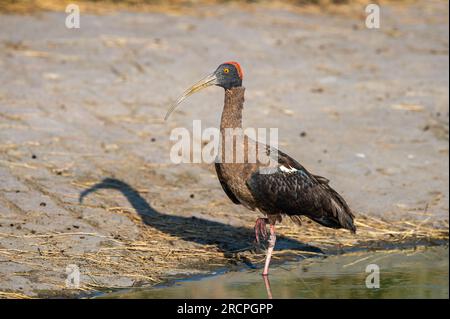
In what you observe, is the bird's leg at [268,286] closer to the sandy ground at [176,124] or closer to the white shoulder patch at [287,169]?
the sandy ground at [176,124]

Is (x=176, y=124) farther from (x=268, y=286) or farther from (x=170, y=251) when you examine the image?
(x=268, y=286)

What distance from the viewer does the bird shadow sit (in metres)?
10.1

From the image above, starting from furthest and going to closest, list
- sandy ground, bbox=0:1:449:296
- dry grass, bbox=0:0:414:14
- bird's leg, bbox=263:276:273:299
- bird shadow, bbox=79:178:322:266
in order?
dry grass, bbox=0:0:414:14, bird shadow, bbox=79:178:322:266, sandy ground, bbox=0:1:449:296, bird's leg, bbox=263:276:273:299

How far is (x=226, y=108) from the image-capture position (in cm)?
927

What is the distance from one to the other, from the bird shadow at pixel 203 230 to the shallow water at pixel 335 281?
54 centimetres

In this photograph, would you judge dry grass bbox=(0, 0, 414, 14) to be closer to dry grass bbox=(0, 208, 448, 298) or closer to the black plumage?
dry grass bbox=(0, 208, 448, 298)

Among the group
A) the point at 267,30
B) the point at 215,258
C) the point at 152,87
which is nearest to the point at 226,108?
the point at 215,258

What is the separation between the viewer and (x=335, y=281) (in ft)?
30.1

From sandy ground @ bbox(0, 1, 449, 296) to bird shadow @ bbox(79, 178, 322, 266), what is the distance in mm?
27

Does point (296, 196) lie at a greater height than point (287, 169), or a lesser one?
lesser

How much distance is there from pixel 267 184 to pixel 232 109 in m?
0.82

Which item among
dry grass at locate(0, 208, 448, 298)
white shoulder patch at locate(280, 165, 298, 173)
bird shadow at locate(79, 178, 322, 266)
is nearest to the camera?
dry grass at locate(0, 208, 448, 298)

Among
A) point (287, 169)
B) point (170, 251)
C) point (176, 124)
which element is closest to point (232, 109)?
point (287, 169)

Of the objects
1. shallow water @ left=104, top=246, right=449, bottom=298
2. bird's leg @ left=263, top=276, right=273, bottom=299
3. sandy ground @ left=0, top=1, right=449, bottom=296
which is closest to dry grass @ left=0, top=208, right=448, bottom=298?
sandy ground @ left=0, top=1, right=449, bottom=296
